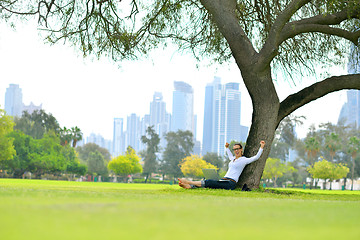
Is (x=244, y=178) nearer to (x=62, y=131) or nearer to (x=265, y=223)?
(x=265, y=223)

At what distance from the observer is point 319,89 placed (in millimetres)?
13258

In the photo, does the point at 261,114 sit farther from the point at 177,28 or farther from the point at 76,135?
the point at 76,135

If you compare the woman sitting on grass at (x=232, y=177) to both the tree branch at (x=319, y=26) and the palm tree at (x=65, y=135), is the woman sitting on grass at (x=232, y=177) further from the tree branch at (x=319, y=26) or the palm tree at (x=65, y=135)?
the palm tree at (x=65, y=135)

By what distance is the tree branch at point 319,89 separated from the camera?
518 inches

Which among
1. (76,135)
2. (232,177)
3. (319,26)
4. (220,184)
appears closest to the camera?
(220,184)

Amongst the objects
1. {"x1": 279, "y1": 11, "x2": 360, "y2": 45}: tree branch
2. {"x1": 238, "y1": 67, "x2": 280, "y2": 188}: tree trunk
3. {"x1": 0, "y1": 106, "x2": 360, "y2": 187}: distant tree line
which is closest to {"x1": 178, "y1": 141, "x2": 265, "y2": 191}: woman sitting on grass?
{"x1": 238, "y1": 67, "x2": 280, "y2": 188}: tree trunk

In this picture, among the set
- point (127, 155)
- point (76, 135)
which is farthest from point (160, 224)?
point (76, 135)

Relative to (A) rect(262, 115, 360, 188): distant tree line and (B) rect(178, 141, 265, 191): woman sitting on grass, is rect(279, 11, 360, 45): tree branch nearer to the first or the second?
(B) rect(178, 141, 265, 191): woman sitting on grass

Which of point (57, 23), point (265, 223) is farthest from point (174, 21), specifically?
point (265, 223)

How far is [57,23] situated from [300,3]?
30.4 feet

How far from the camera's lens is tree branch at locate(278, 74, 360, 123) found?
1316cm

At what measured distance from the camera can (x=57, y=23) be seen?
16672 mm

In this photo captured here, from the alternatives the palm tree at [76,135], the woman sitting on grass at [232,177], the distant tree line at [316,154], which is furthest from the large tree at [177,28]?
the palm tree at [76,135]

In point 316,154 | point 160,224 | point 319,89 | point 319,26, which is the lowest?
point 160,224
